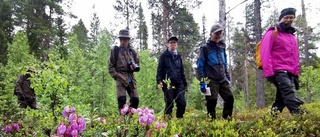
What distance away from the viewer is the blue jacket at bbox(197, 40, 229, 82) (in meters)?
5.11

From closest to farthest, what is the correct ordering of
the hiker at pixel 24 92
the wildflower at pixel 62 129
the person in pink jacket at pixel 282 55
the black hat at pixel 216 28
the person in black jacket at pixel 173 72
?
the wildflower at pixel 62 129 → the person in pink jacket at pixel 282 55 → the black hat at pixel 216 28 → the person in black jacket at pixel 173 72 → the hiker at pixel 24 92

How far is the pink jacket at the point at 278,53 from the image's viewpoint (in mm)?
4711

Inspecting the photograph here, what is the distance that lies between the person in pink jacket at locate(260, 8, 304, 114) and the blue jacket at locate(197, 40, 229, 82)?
2.37 ft

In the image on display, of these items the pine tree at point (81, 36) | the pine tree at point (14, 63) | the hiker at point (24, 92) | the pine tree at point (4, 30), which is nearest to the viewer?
the hiker at point (24, 92)

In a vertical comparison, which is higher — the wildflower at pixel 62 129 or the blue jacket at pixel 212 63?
the blue jacket at pixel 212 63

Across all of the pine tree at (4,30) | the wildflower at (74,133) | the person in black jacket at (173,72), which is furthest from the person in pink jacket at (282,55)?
the pine tree at (4,30)

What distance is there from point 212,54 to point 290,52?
1307 mm

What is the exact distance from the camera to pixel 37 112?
10.8 ft

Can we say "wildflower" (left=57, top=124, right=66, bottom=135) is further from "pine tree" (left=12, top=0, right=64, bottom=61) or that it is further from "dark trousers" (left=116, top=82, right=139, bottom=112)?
"pine tree" (left=12, top=0, right=64, bottom=61)

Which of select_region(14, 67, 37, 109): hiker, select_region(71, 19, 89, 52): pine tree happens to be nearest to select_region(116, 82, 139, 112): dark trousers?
select_region(14, 67, 37, 109): hiker

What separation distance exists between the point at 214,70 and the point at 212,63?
138mm

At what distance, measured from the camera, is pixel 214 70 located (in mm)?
5141

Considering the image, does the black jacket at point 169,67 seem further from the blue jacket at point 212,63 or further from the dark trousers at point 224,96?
the dark trousers at point 224,96

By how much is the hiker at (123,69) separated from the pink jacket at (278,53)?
2432 millimetres
